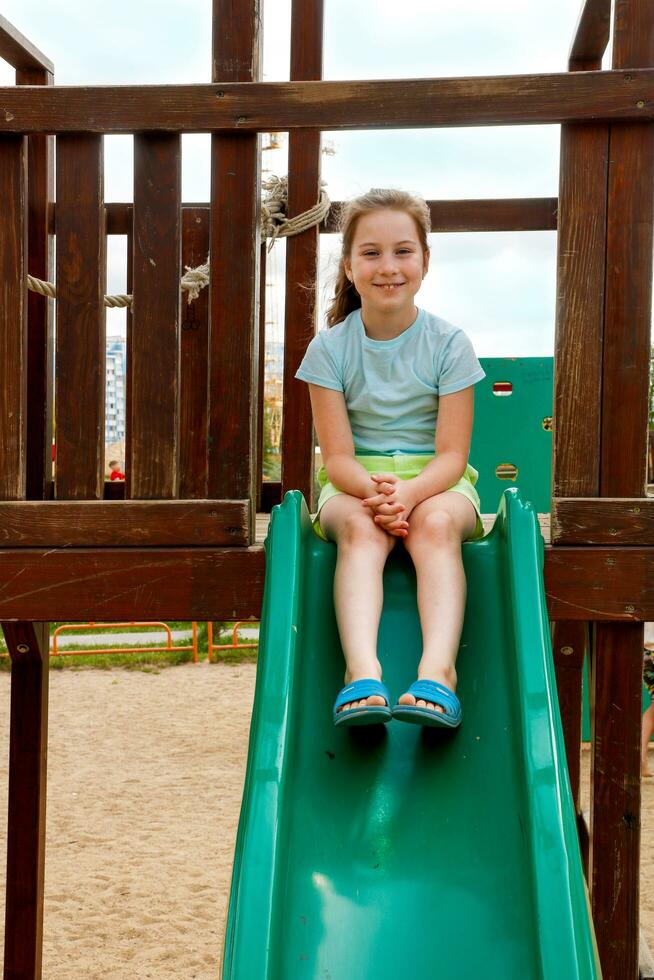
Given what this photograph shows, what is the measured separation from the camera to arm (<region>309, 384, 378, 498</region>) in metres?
2.67

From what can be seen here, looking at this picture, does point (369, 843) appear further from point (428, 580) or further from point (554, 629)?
point (554, 629)

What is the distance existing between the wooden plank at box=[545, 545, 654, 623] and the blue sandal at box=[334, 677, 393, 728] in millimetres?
669

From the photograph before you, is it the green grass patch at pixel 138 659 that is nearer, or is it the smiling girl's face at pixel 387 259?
the smiling girl's face at pixel 387 259

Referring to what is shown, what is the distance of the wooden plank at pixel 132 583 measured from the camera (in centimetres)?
267

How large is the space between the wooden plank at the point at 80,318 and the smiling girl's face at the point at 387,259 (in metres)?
0.71

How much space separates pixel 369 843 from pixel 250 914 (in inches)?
11.8

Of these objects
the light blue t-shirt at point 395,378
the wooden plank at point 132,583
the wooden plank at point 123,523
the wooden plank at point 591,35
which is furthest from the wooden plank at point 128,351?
the wooden plank at point 591,35

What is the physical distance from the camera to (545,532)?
3115 millimetres

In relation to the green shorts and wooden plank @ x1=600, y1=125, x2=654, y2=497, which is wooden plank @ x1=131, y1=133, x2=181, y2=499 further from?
wooden plank @ x1=600, y1=125, x2=654, y2=497

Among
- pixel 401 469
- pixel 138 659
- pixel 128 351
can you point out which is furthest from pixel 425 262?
pixel 138 659

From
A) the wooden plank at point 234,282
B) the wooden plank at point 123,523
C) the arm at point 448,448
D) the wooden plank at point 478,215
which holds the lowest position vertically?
the wooden plank at point 123,523

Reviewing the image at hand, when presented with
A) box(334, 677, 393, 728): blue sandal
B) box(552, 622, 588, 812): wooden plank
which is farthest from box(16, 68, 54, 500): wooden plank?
box(552, 622, 588, 812): wooden plank

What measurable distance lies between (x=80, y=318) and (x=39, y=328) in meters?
1.25

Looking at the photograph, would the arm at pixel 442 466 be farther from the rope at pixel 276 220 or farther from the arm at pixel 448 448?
the rope at pixel 276 220
